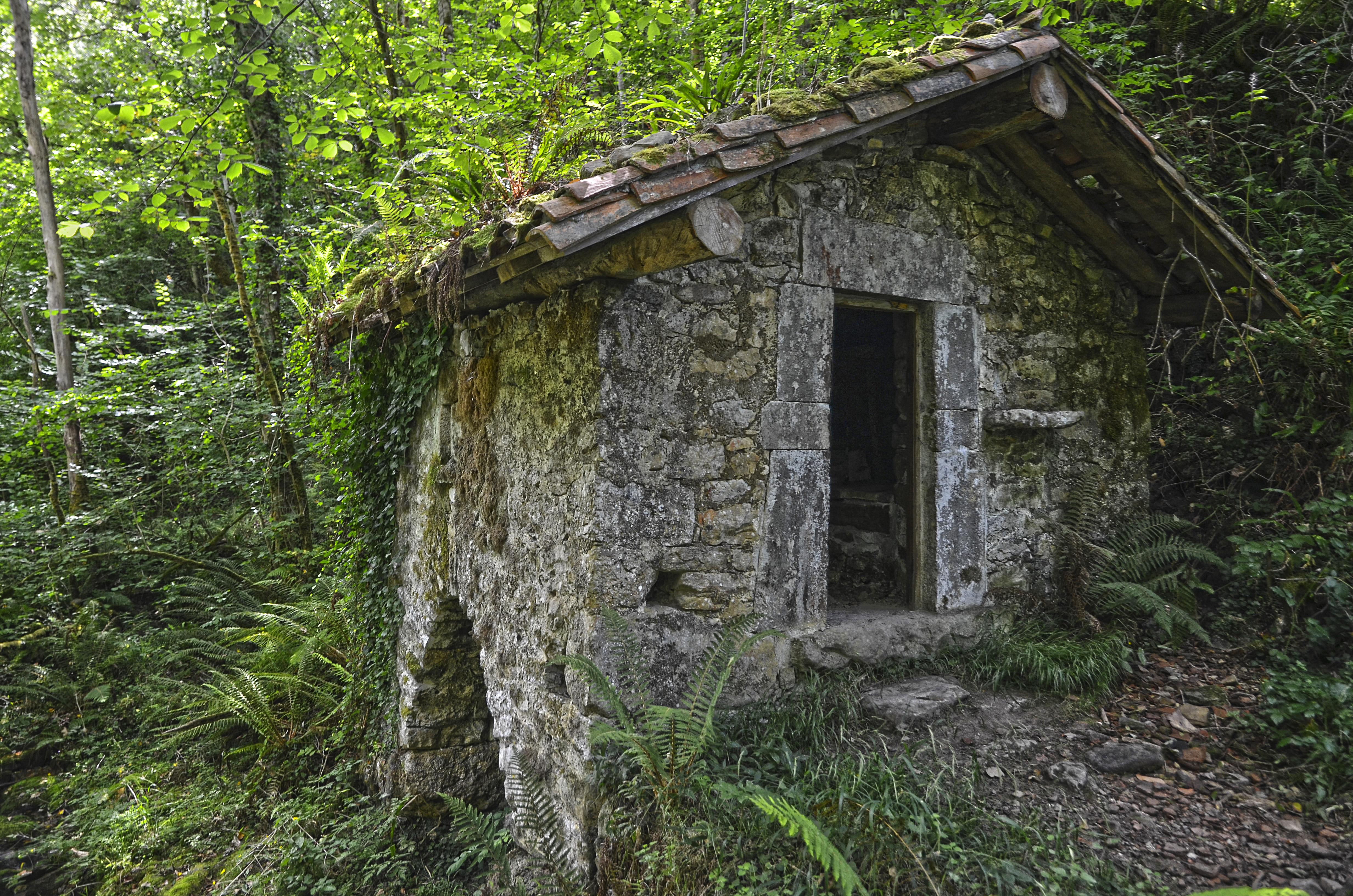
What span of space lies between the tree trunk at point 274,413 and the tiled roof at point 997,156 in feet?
20.4

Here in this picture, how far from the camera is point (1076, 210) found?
451cm

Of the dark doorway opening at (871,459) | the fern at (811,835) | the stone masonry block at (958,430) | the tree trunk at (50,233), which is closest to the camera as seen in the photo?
the fern at (811,835)

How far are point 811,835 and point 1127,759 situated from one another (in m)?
2.05

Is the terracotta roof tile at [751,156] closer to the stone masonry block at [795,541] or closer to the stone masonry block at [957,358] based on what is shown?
the stone masonry block at [795,541]

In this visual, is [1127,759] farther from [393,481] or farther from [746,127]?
[393,481]

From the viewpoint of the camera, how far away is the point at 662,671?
3.42m

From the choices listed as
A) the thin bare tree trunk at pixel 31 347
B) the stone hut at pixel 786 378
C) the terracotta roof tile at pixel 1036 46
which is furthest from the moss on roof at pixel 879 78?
the thin bare tree trunk at pixel 31 347

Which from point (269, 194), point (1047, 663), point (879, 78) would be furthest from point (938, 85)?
point (269, 194)

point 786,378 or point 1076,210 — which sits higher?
point 1076,210

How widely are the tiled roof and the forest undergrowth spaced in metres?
0.55

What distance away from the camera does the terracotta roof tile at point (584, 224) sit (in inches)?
105

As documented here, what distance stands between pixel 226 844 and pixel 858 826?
506 cm

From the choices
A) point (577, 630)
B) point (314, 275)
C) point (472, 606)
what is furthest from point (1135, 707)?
point (314, 275)

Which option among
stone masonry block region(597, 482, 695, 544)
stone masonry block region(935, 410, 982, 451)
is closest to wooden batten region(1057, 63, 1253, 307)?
stone masonry block region(935, 410, 982, 451)
